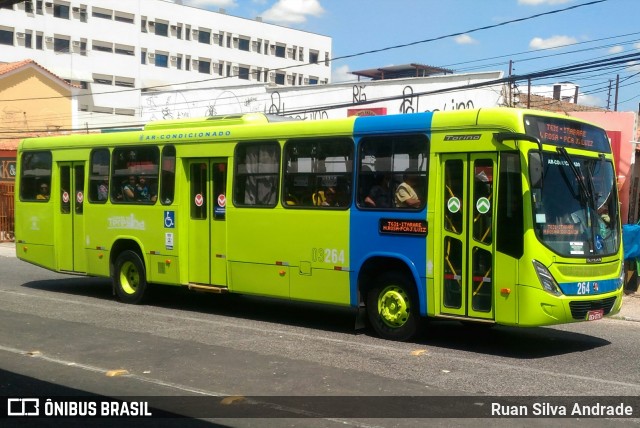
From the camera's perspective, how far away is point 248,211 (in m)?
12.5

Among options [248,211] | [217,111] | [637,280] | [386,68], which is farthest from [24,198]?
[386,68]

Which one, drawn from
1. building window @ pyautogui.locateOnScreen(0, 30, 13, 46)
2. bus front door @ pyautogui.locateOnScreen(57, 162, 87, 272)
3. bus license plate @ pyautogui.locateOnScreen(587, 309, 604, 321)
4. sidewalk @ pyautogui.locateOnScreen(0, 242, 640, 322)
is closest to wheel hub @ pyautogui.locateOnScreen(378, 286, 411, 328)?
bus license plate @ pyautogui.locateOnScreen(587, 309, 604, 321)

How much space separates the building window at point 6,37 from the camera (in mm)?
62125

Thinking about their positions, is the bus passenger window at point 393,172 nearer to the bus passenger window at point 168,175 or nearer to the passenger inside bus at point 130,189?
the bus passenger window at point 168,175

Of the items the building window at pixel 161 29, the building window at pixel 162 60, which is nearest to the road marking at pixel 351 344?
the building window at pixel 162 60

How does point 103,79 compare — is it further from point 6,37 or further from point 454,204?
point 454,204

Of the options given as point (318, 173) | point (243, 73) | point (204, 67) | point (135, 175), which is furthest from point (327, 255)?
point (243, 73)

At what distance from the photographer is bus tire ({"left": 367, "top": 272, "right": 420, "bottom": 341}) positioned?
1068 centimetres

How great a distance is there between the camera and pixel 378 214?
35.7 ft

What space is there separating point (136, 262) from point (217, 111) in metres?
22.7

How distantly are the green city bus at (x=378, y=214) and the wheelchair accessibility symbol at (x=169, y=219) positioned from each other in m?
0.03

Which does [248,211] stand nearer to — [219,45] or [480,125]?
[480,125]

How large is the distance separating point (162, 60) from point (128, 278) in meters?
61.2

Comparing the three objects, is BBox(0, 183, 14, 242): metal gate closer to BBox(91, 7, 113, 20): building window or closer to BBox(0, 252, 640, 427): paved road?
BBox(0, 252, 640, 427): paved road
